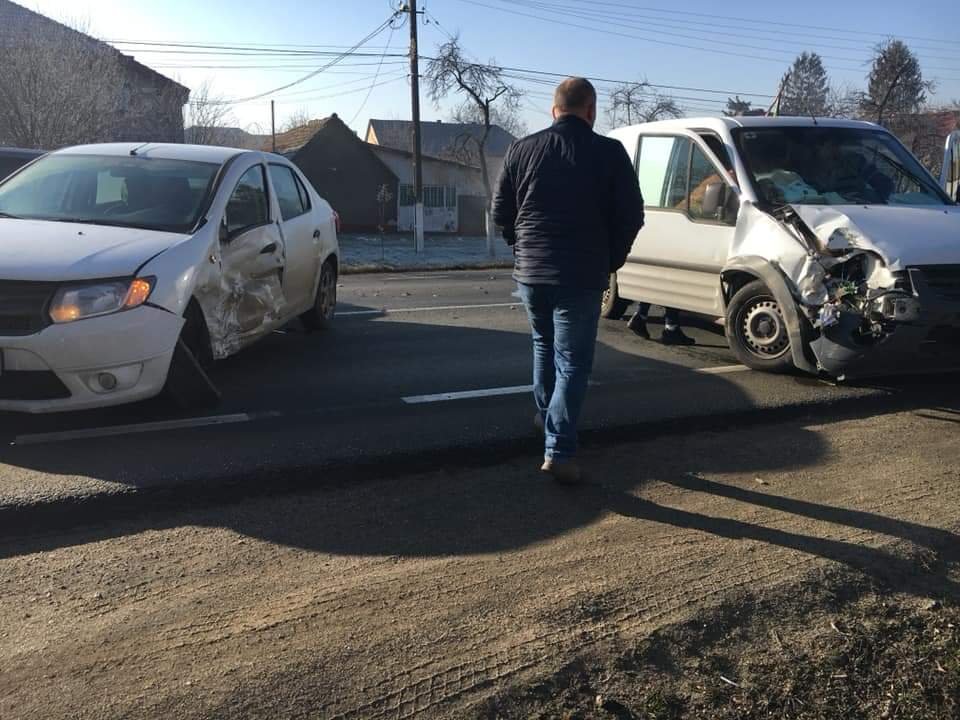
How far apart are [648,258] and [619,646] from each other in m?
5.44

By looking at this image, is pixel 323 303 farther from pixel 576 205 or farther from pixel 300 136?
pixel 300 136

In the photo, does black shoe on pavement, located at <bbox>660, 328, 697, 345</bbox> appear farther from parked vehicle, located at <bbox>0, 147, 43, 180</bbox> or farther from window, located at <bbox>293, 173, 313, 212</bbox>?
parked vehicle, located at <bbox>0, 147, 43, 180</bbox>

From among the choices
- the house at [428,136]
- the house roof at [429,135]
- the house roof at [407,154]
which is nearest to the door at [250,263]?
the house roof at [407,154]

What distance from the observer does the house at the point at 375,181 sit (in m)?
37.2

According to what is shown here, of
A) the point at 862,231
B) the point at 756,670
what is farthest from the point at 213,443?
the point at 862,231

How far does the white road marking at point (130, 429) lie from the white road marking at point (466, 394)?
3.42ft

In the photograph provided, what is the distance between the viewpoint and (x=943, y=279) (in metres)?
5.38

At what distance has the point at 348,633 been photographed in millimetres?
2734

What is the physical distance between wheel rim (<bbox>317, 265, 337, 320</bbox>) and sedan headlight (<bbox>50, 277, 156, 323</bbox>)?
347 cm

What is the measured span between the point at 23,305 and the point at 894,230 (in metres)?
5.45

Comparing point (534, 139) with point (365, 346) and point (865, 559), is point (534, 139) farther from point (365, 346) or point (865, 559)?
point (365, 346)

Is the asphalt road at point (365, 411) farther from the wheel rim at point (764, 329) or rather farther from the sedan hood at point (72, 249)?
the sedan hood at point (72, 249)

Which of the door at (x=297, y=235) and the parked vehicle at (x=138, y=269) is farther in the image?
the door at (x=297, y=235)

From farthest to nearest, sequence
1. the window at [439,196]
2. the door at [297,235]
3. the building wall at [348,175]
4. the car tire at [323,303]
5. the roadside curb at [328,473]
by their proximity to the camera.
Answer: the window at [439,196] → the building wall at [348,175] → the car tire at [323,303] → the door at [297,235] → the roadside curb at [328,473]
